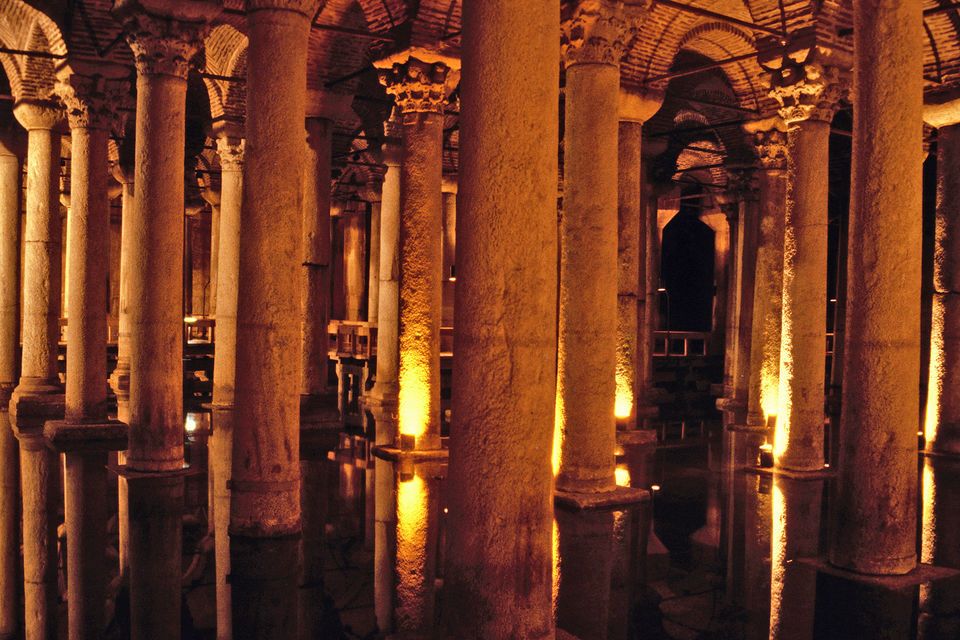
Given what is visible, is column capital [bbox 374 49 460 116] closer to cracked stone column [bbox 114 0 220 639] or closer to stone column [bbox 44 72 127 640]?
cracked stone column [bbox 114 0 220 639]

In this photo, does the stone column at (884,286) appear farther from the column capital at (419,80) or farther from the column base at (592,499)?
the column capital at (419,80)

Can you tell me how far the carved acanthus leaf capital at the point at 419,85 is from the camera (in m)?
10.7

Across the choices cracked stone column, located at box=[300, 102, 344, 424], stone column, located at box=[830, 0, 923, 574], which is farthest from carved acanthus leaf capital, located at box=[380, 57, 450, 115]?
stone column, located at box=[830, 0, 923, 574]

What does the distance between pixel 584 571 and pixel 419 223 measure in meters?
5.14

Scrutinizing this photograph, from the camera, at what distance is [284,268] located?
283 inches

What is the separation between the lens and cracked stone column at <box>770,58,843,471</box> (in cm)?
995

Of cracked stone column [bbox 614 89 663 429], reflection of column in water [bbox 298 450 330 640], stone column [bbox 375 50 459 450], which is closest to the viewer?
reflection of column in water [bbox 298 450 330 640]

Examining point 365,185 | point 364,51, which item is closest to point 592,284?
point 364,51

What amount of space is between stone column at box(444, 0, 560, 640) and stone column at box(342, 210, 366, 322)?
22.1 meters

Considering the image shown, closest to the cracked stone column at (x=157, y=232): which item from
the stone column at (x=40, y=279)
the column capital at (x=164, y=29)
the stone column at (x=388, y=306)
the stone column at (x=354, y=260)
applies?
the column capital at (x=164, y=29)

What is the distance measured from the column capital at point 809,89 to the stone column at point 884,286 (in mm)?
3394

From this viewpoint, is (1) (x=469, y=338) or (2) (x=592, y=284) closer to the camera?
(1) (x=469, y=338)

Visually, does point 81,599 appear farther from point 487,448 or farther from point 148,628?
point 487,448

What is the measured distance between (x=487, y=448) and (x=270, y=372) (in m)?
3.23
